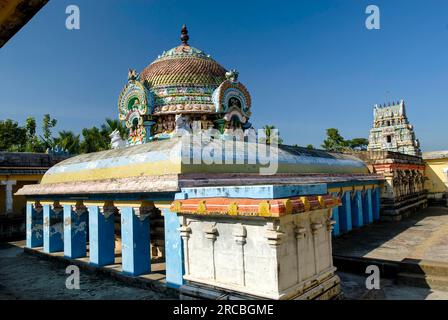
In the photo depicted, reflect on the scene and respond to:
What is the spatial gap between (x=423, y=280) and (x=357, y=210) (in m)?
7.95

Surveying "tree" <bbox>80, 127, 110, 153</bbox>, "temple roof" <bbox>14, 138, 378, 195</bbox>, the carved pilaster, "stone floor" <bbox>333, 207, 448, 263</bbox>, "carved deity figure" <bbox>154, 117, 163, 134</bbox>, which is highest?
"tree" <bbox>80, 127, 110, 153</bbox>

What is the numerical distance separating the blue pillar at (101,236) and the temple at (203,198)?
0.10ft

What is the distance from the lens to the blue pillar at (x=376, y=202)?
18.9m

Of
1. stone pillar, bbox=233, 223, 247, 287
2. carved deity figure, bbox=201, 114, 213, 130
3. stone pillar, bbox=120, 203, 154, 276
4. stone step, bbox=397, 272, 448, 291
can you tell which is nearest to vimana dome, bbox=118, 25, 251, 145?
carved deity figure, bbox=201, 114, 213, 130

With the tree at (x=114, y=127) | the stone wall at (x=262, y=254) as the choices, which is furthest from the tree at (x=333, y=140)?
the stone wall at (x=262, y=254)

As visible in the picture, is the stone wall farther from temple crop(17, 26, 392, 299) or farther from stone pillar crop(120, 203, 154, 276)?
stone pillar crop(120, 203, 154, 276)

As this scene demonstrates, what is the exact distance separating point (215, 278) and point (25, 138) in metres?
38.6

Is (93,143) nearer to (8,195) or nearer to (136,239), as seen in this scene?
(8,195)

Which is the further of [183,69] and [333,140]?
[333,140]

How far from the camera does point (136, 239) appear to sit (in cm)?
930

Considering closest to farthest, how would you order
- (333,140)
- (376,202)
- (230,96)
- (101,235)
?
1. (101,235)
2. (230,96)
3. (376,202)
4. (333,140)

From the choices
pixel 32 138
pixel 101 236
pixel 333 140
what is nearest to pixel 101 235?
pixel 101 236

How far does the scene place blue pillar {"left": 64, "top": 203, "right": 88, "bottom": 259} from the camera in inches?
468

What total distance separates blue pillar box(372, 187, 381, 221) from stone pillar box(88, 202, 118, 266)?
14.2 metres
